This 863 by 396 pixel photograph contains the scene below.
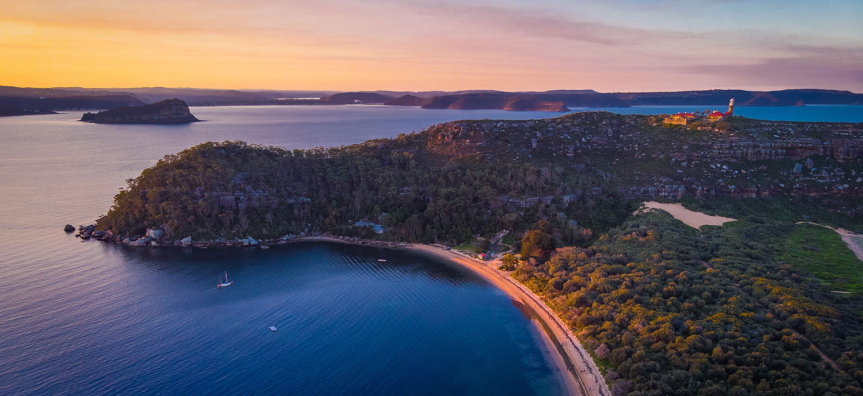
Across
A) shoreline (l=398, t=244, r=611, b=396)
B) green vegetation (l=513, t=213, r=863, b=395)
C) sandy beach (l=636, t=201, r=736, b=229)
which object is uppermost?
sandy beach (l=636, t=201, r=736, b=229)

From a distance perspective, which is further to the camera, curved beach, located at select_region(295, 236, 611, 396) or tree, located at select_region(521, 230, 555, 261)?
tree, located at select_region(521, 230, 555, 261)

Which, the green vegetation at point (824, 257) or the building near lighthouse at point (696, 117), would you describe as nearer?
the green vegetation at point (824, 257)

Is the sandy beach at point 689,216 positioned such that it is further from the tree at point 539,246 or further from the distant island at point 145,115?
the distant island at point 145,115

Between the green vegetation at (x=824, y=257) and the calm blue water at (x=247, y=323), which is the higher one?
the green vegetation at (x=824, y=257)

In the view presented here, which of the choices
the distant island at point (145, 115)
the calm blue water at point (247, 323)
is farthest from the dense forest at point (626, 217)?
the distant island at point (145, 115)

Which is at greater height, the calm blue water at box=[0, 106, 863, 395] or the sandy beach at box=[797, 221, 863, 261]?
the sandy beach at box=[797, 221, 863, 261]

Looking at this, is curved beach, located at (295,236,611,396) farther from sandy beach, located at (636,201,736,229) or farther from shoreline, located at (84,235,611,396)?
sandy beach, located at (636,201,736,229)

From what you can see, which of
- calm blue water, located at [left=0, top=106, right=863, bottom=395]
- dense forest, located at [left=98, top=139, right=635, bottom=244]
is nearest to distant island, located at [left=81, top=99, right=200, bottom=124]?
calm blue water, located at [left=0, top=106, right=863, bottom=395]

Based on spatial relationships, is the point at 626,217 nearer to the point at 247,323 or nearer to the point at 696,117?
the point at 696,117

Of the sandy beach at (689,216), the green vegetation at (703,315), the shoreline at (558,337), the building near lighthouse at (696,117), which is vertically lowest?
the shoreline at (558,337)
